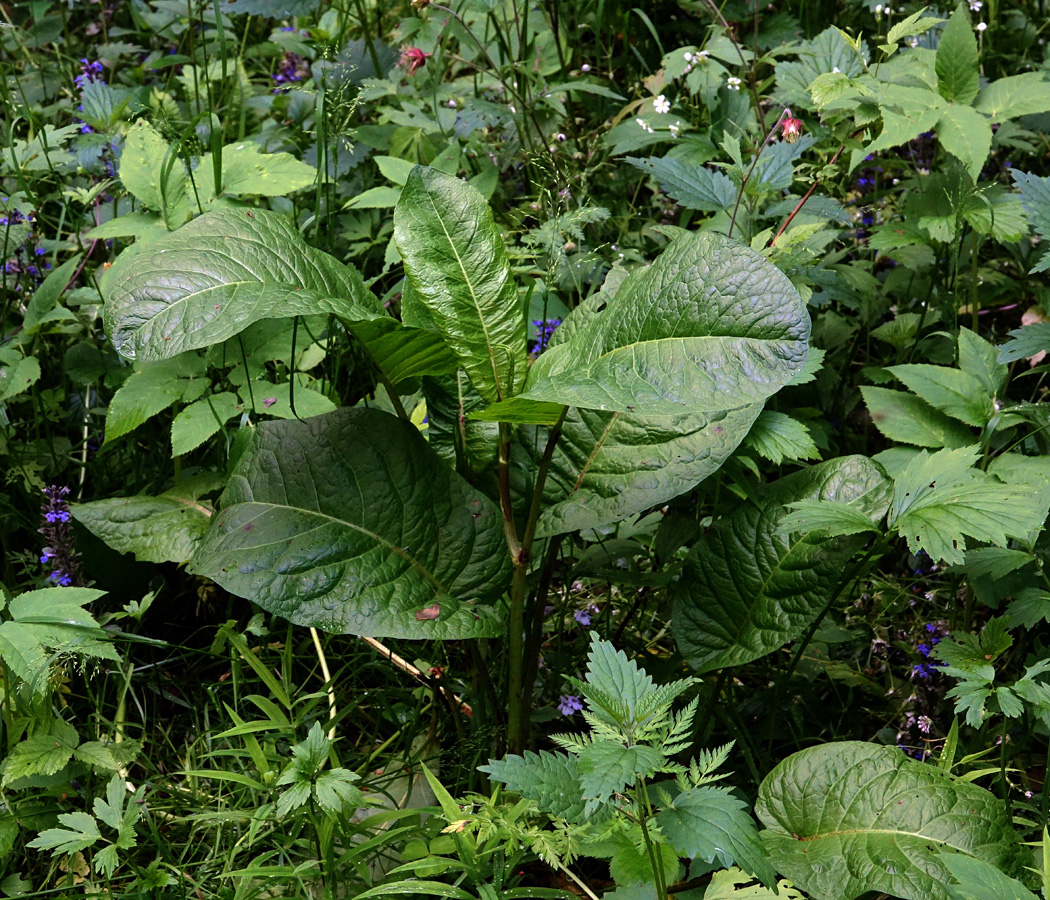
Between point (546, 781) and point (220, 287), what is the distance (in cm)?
80

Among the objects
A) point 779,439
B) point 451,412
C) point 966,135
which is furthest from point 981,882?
point 966,135

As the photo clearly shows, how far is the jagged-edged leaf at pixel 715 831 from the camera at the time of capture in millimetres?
1170

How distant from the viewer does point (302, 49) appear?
2.85 m

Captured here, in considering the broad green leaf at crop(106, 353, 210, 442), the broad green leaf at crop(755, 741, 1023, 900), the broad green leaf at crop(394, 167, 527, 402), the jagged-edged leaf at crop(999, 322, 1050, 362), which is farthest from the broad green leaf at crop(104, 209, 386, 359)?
the jagged-edged leaf at crop(999, 322, 1050, 362)

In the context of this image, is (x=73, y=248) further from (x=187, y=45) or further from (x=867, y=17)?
(x=867, y=17)

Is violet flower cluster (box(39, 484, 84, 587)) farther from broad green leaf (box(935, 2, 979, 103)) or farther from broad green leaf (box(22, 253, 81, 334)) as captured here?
broad green leaf (box(935, 2, 979, 103))

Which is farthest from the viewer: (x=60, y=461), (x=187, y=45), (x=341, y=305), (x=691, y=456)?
(x=187, y=45)

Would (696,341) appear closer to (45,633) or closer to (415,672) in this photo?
(415,672)

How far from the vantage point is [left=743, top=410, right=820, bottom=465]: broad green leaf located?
163 cm

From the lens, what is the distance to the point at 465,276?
1.54 metres

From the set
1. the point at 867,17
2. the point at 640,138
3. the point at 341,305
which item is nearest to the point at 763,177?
the point at 640,138

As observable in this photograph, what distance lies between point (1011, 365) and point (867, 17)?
4.58 ft

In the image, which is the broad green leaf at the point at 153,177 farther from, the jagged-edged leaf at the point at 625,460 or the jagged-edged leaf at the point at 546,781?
the jagged-edged leaf at the point at 546,781

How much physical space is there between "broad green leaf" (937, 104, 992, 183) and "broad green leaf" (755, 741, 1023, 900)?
1176mm
